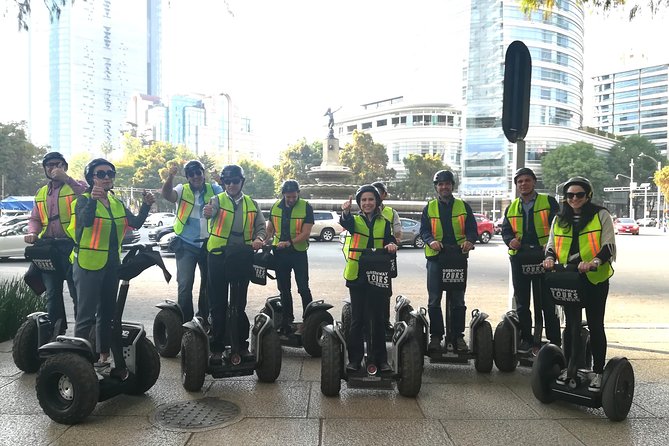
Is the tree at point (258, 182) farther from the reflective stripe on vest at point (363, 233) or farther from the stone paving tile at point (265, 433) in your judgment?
the stone paving tile at point (265, 433)

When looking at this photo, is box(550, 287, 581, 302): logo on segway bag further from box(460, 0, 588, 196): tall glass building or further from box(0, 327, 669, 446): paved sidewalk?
box(460, 0, 588, 196): tall glass building

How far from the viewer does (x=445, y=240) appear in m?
5.49


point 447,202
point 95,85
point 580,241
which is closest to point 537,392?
point 580,241

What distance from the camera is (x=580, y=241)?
422cm

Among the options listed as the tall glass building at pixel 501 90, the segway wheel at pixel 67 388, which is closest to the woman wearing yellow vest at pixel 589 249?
the segway wheel at pixel 67 388

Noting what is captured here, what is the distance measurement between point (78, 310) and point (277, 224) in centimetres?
238

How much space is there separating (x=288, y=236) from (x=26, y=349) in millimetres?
2853

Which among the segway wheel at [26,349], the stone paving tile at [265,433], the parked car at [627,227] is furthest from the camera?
the parked car at [627,227]

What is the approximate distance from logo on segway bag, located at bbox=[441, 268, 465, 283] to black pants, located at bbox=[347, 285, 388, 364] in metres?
0.92

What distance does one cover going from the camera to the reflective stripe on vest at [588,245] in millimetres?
4129

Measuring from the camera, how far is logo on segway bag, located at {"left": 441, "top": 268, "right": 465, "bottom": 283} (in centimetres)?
516

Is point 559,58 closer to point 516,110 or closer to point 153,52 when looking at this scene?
point 516,110

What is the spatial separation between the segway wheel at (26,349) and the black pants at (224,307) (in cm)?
179

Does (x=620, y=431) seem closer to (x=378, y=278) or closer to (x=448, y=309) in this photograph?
(x=448, y=309)
